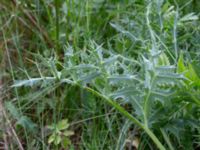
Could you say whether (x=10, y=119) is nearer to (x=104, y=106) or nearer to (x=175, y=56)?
→ (x=104, y=106)

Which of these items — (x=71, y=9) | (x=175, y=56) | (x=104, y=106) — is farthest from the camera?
(x=71, y=9)

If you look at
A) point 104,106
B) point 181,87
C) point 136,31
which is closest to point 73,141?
point 104,106

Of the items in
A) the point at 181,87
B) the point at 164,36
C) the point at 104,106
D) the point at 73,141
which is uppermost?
the point at 164,36

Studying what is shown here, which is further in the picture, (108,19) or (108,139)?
(108,19)

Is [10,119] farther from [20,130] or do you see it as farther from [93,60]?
[93,60]

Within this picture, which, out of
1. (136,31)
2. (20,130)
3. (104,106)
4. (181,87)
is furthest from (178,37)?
(20,130)

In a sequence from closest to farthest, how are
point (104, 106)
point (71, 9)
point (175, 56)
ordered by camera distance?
point (175, 56) → point (104, 106) → point (71, 9)

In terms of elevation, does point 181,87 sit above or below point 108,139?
above
